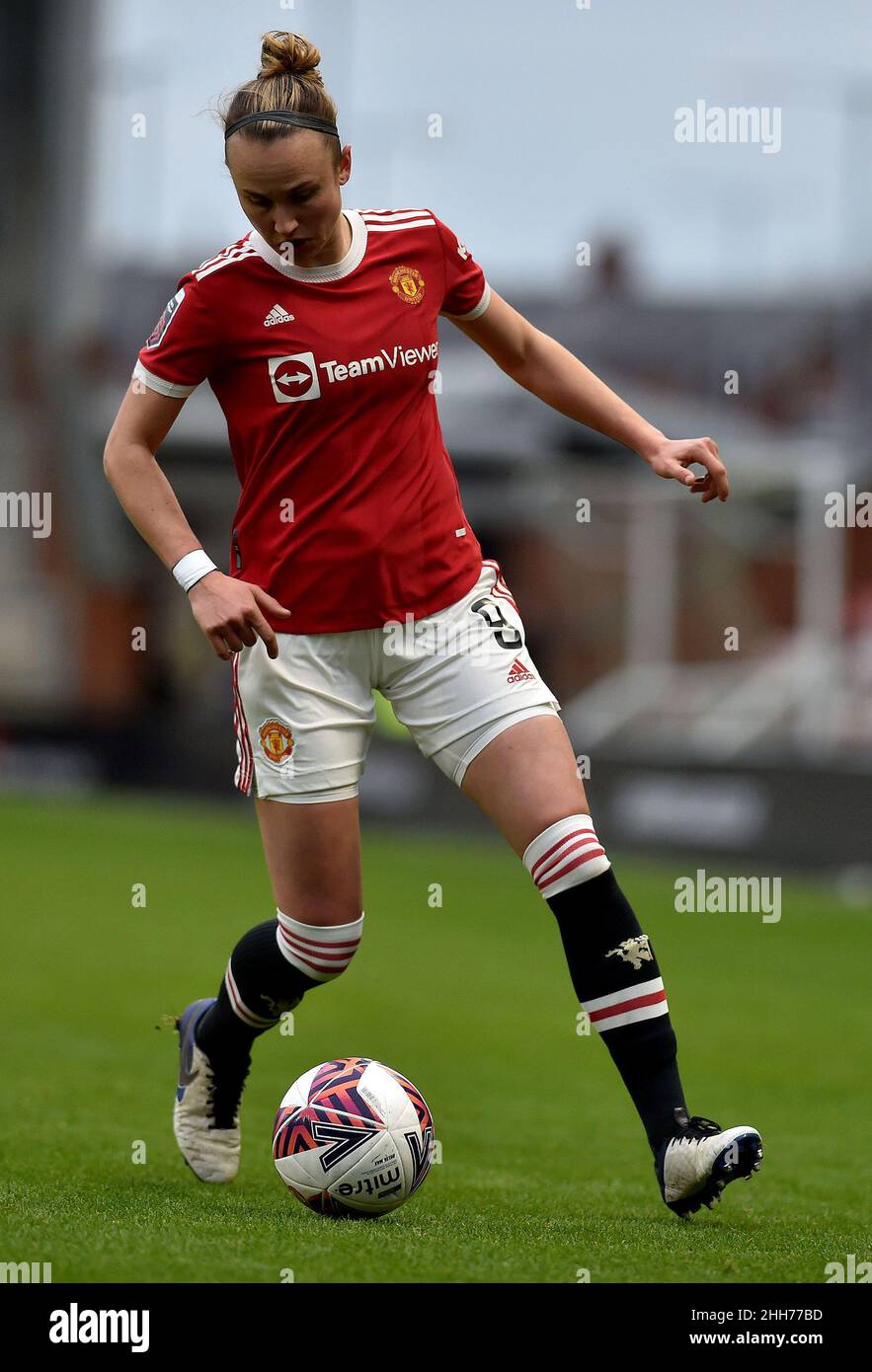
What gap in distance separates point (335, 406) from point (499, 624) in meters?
0.70

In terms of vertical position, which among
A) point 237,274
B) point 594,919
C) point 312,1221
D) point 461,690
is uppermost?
point 237,274

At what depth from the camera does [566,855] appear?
4.47m

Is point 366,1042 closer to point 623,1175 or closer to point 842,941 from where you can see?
point 623,1175

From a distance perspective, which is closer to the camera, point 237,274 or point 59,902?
point 237,274

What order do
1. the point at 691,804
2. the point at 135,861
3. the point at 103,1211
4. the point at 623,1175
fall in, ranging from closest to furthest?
the point at 103,1211, the point at 623,1175, the point at 135,861, the point at 691,804

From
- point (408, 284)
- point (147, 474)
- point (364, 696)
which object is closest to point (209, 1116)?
point (364, 696)

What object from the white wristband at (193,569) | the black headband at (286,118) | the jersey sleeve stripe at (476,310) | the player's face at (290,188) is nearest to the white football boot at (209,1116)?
the white wristband at (193,569)

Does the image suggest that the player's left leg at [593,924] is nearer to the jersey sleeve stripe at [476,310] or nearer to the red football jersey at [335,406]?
the red football jersey at [335,406]

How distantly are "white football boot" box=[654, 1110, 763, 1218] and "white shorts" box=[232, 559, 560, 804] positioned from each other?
3.31 feet

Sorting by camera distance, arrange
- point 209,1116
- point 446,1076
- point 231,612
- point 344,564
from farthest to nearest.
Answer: point 446,1076 → point 209,1116 → point 344,564 → point 231,612

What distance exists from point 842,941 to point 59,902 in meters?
4.99

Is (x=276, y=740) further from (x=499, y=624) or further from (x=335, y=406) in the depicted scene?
(x=335, y=406)
